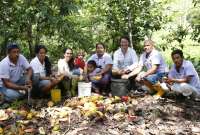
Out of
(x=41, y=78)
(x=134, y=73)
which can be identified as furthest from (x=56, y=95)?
(x=134, y=73)

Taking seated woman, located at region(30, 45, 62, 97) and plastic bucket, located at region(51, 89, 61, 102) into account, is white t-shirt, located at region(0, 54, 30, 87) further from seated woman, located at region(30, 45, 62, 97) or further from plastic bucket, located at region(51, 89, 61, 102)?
plastic bucket, located at region(51, 89, 61, 102)

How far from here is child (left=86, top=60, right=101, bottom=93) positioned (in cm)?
723

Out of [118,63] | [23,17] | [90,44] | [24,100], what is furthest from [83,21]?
[24,100]

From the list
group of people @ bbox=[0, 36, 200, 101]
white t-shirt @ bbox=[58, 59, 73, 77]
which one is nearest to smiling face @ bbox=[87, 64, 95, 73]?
group of people @ bbox=[0, 36, 200, 101]

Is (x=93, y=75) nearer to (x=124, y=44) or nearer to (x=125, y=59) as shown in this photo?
(x=125, y=59)

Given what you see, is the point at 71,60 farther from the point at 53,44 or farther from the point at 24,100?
the point at 53,44

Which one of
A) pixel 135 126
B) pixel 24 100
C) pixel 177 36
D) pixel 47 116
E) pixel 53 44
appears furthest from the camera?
pixel 53 44

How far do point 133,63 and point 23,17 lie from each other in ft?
9.50

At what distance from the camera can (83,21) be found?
1086cm

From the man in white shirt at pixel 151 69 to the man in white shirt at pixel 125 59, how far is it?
0.59ft

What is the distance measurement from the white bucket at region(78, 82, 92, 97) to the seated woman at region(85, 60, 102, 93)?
1.27 feet

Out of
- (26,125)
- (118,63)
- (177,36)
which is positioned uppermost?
(177,36)

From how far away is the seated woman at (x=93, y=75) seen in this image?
7227 mm

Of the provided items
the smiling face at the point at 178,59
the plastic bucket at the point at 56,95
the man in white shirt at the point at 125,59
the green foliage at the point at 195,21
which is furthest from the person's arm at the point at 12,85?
the green foliage at the point at 195,21
